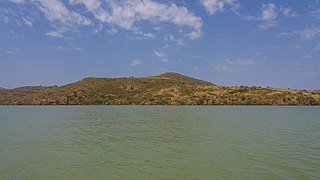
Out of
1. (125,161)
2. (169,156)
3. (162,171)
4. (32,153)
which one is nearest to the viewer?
(162,171)

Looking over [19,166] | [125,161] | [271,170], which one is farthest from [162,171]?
[19,166]

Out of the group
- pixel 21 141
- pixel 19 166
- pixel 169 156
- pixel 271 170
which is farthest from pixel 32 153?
pixel 271 170

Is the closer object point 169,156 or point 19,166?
point 19,166

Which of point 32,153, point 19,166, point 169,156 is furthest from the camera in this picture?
point 32,153

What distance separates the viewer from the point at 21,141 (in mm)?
33250

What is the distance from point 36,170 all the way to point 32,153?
6.85 meters

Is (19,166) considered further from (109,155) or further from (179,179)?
(179,179)

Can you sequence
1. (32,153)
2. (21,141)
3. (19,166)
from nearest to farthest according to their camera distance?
(19,166)
(32,153)
(21,141)

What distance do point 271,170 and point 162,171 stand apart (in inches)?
283

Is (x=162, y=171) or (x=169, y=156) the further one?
(x=169, y=156)

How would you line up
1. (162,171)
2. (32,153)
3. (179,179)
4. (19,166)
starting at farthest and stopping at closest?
(32,153) → (19,166) → (162,171) → (179,179)

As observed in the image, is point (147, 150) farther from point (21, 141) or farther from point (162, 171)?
point (21, 141)

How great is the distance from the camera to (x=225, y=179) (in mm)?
17531

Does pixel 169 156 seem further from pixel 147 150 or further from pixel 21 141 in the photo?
pixel 21 141
